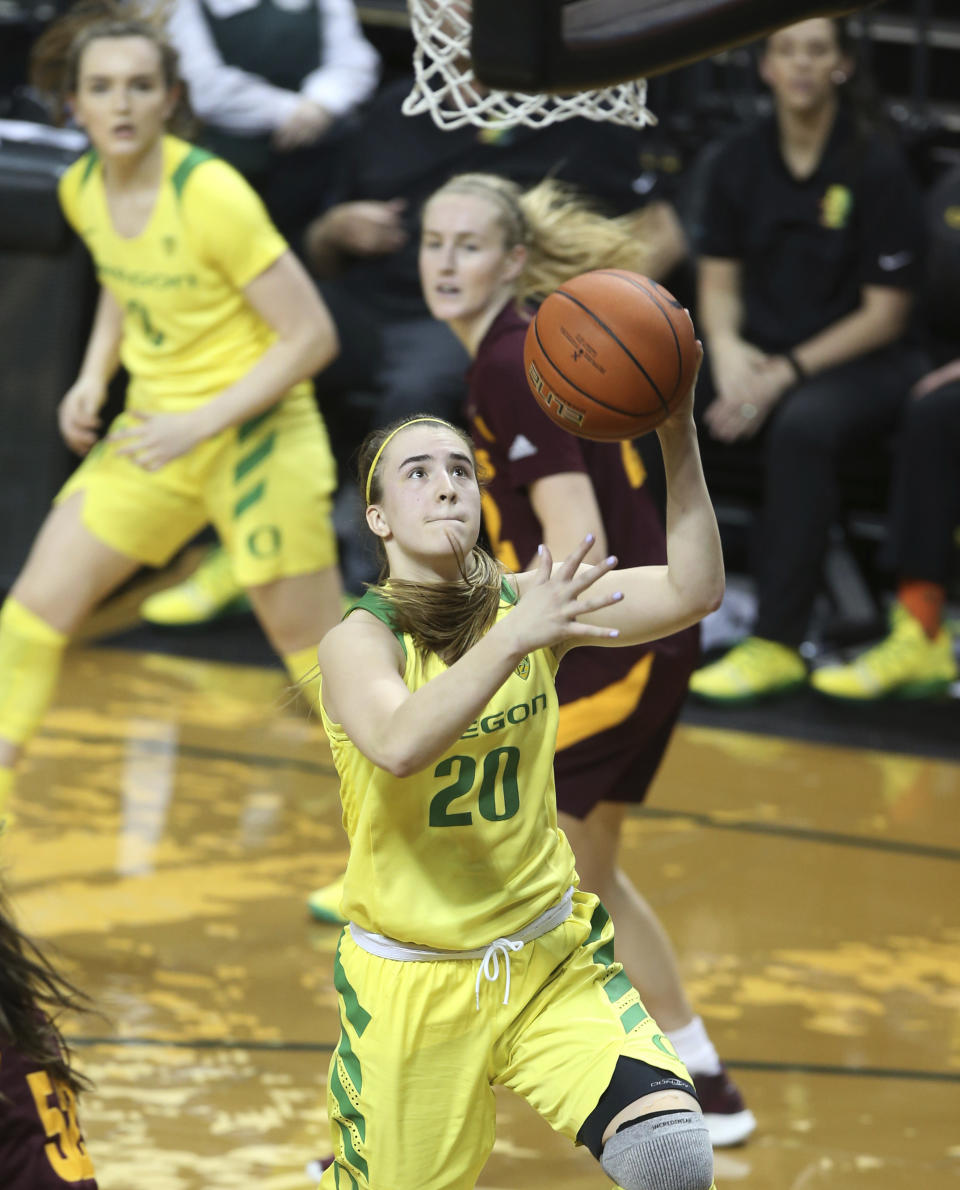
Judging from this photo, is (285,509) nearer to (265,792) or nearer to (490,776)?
(265,792)

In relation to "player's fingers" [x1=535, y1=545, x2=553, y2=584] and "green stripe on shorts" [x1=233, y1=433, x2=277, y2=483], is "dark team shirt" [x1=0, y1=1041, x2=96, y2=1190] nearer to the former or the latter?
"player's fingers" [x1=535, y1=545, x2=553, y2=584]

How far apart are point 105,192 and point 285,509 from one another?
0.86 m

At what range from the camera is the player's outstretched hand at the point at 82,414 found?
4434 mm

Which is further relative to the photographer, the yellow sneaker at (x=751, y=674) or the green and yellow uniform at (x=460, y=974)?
the yellow sneaker at (x=751, y=674)

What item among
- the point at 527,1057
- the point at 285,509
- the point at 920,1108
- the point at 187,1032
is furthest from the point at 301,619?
the point at 527,1057

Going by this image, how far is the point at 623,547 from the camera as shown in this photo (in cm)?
339

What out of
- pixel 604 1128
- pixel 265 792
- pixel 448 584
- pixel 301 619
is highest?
pixel 448 584

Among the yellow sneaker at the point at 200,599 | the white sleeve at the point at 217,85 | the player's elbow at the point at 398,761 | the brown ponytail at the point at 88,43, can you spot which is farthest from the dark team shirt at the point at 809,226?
the player's elbow at the point at 398,761

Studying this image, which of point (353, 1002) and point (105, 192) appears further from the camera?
point (105, 192)

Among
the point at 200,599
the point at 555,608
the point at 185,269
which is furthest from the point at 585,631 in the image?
the point at 200,599

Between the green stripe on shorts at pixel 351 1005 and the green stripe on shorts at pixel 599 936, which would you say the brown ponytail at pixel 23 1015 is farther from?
the green stripe on shorts at pixel 599 936

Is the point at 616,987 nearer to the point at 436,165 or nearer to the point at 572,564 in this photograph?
the point at 572,564

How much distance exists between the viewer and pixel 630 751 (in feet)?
11.0

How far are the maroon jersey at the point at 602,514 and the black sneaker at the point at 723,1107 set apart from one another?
1.75 ft
